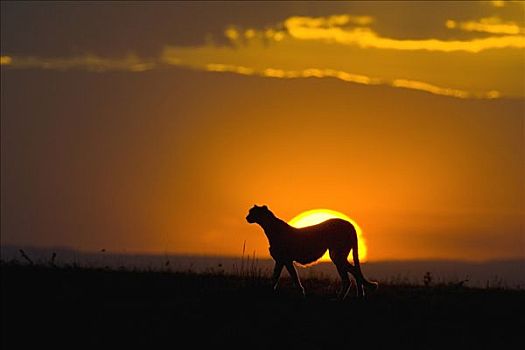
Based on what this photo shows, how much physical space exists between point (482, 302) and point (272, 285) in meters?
4.22

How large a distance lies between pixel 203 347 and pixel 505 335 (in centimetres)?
560

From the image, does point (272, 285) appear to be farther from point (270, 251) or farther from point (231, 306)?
point (231, 306)

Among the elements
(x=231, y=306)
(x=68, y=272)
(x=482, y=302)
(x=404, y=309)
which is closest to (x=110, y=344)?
(x=231, y=306)

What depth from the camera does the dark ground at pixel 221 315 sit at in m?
17.1

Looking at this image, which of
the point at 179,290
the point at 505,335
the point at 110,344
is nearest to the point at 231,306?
the point at 179,290

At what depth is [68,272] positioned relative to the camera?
20750 mm

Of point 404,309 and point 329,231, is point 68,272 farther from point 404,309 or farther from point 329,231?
point 404,309

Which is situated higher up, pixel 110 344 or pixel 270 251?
pixel 270 251

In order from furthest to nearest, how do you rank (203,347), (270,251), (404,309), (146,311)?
(270,251) < (404,309) < (146,311) < (203,347)

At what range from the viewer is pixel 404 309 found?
19688 mm

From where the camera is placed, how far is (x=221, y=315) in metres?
18.2

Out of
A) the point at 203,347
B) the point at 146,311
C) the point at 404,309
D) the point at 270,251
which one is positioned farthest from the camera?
the point at 270,251

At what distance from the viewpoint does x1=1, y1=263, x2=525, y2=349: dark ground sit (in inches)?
675

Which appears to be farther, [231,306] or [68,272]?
[68,272]
